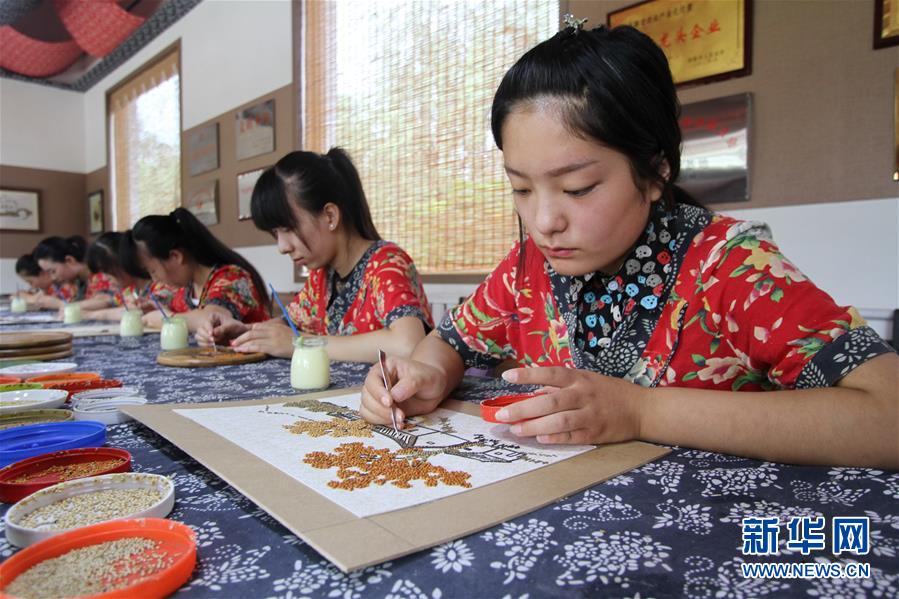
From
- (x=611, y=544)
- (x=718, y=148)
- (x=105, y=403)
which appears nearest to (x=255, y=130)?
(x=718, y=148)

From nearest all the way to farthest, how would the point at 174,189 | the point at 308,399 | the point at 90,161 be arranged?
1. the point at 308,399
2. the point at 174,189
3. the point at 90,161

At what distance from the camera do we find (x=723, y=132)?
2.18 meters

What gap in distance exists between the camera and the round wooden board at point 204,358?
153cm

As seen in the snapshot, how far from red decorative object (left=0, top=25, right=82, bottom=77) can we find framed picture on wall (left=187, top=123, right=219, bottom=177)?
73.5 inches

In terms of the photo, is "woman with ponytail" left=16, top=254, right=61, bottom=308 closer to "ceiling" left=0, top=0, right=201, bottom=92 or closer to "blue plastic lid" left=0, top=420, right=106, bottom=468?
"ceiling" left=0, top=0, right=201, bottom=92

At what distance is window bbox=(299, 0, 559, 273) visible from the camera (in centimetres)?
306

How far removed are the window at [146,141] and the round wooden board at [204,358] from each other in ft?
15.9

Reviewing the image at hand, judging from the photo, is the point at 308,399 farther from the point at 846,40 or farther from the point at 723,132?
the point at 846,40

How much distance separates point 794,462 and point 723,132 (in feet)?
5.97

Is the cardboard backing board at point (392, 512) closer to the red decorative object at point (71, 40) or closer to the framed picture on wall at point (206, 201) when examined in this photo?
the framed picture on wall at point (206, 201)

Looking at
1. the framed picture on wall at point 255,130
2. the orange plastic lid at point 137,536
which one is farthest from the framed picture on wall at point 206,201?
the orange plastic lid at point 137,536

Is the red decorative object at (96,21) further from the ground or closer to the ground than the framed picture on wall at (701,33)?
further from the ground

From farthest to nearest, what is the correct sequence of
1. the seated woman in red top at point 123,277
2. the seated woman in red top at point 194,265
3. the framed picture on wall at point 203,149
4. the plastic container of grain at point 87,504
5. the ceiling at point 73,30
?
1. the framed picture on wall at point 203,149
2. the ceiling at point 73,30
3. the seated woman in red top at point 123,277
4. the seated woman in red top at point 194,265
5. the plastic container of grain at point 87,504

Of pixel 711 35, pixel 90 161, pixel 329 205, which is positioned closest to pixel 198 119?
pixel 90 161
